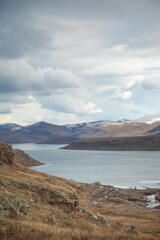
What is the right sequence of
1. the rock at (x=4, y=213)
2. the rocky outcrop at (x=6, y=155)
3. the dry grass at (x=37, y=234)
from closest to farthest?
the dry grass at (x=37, y=234) < the rock at (x=4, y=213) < the rocky outcrop at (x=6, y=155)

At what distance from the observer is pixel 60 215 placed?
82.8ft

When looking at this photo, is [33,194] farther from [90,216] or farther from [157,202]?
[157,202]

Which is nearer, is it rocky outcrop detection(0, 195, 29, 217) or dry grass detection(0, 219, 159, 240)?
dry grass detection(0, 219, 159, 240)

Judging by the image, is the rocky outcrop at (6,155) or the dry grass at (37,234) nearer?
the dry grass at (37,234)

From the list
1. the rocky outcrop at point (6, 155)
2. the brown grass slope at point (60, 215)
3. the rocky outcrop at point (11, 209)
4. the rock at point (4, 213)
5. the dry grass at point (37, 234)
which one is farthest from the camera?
the rocky outcrop at point (6, 155)

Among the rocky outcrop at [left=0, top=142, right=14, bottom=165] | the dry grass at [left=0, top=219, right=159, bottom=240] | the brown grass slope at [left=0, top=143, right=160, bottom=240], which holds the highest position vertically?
the rocky outcrop at [left=0, top=142, right=14, bottom=165]

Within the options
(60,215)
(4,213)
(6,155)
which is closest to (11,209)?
(4,213)

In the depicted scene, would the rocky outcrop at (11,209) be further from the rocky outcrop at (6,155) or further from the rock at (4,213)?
the rocky outcrop at (6,155)

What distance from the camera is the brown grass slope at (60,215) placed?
37.4ft

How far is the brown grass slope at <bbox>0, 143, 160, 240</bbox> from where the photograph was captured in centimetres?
1140

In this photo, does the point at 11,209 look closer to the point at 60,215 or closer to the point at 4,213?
the point at 4,213

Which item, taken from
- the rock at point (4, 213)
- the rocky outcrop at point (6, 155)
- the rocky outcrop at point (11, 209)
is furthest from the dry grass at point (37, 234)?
the rocky outcrop at point (6, 155)

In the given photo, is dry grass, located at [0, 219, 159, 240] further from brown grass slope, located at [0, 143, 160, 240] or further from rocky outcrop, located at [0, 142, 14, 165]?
rocky outcrop, located at [0, 142, 14, 165]

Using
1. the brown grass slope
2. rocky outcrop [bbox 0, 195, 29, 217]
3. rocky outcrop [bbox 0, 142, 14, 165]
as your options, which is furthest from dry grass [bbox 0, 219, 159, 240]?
rocky outcrop [bbox 0, 142, 14, 165]
